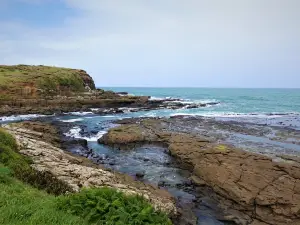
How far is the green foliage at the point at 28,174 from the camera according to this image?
1009 centimetres

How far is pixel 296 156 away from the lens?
81.5 feet

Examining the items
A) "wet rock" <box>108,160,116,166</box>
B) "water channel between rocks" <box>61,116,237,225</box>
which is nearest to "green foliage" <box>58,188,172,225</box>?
"water channel between rocks" <box>61,116,237,225</box>

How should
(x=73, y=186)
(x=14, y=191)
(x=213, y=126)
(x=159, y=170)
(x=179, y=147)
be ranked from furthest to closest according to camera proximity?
(x=213, y=126) → (x=179, y=147) → (x=159, y=170) → (x=73, y=186) → (x=14, y=191)

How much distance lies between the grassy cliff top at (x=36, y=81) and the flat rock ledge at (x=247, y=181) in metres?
44.9

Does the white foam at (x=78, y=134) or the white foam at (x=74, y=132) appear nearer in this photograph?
the white foam at (x=78, y=134)

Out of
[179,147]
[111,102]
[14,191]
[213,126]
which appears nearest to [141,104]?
[111,102]

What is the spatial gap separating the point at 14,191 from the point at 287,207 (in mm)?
12281

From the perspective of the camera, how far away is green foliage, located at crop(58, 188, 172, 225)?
7.06 m

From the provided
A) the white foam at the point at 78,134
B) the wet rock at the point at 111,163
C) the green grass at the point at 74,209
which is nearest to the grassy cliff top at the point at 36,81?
the white foam at the point at 78,134

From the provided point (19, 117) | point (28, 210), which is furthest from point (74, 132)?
point (28, 210)

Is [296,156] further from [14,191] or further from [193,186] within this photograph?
[14,191]

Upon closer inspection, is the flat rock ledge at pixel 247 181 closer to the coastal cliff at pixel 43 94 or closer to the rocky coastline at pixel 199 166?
the rocky coastline at pixel 199 166

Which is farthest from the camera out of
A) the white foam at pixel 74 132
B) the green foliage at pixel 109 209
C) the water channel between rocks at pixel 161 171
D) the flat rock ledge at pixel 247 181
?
the white foam at pixel 74 132

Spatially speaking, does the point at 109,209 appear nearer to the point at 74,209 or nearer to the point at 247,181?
the point at 74,209
